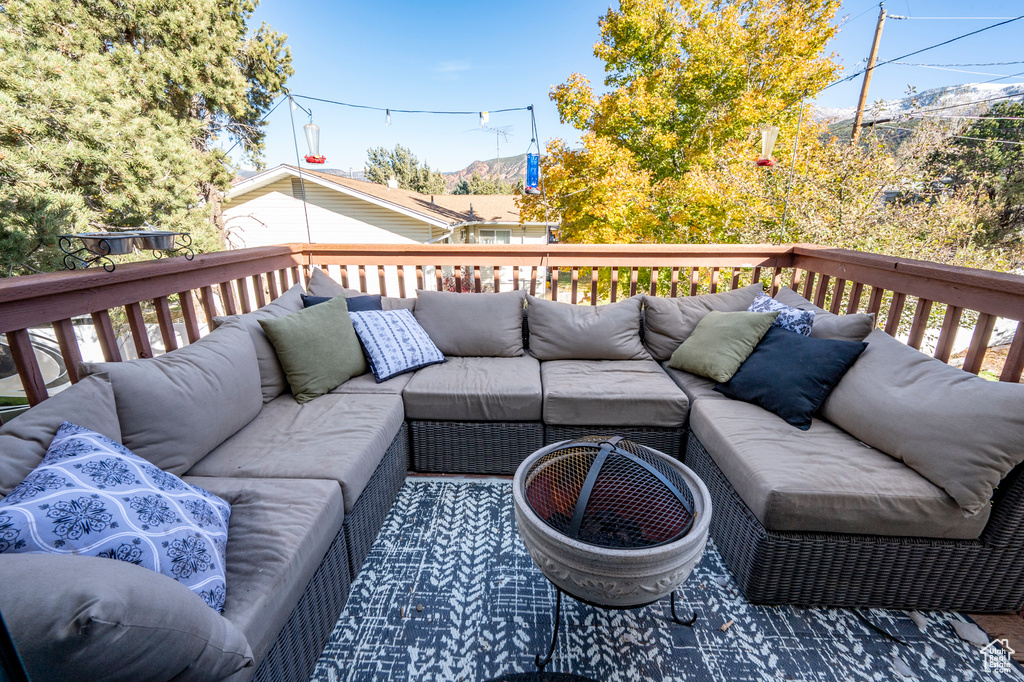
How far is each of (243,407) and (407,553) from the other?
941 millimetres

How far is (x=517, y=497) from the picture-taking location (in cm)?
127

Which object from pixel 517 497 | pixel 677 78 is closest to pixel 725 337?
pixel 517 497

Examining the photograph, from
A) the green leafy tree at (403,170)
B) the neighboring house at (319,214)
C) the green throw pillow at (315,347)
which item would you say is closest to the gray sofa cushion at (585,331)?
the green throw pillow at (315,347)

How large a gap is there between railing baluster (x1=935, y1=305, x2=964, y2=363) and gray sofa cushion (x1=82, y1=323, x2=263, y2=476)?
309 cm

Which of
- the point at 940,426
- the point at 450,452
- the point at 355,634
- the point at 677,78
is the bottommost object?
the point at 355,634

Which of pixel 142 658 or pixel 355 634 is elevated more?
pixel 142 658

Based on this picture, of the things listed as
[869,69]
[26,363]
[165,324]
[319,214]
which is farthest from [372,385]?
[869,69]

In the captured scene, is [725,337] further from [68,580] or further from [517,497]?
[68,580]

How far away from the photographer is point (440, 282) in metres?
3.44

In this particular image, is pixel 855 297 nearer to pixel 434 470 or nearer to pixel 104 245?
pixel 434 470

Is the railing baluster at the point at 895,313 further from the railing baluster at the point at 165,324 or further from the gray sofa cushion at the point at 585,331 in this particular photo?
the railing baluster at the point at 165,324

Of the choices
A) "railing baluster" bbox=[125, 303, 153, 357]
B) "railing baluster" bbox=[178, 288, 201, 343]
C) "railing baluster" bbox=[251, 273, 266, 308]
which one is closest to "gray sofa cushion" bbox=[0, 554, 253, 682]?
"railing baluster" bbox=[125, 303, 153, 357]

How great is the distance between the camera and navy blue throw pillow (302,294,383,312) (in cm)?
252

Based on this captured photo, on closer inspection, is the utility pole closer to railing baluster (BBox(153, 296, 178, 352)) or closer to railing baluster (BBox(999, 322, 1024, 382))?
railing baluster (BBox(999, 322, 1024, 382))
